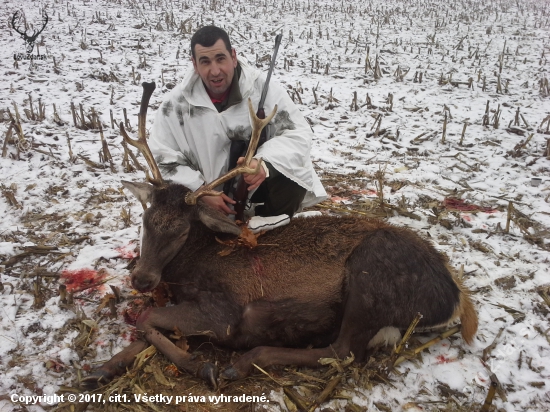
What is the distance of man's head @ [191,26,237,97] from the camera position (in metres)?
3.93

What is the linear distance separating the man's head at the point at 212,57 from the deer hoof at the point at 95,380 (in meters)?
2.67

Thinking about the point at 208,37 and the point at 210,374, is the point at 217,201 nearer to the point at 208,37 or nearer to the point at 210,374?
the point at 210,374

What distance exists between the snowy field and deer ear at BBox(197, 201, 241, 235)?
3.41ft

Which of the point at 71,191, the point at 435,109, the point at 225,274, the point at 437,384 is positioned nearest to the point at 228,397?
the point at 225,274

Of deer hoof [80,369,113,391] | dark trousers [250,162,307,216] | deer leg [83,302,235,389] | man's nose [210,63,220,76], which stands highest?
man's nose [210,63,220,76]

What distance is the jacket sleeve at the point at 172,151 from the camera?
3.93m

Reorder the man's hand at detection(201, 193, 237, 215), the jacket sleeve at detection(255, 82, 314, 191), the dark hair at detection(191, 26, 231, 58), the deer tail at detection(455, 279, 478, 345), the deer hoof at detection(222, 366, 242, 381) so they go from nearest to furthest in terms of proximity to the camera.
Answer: the deer hoof at detection(222, 366, 242, 381), the deer tail at detection(455, 279, 478, 345), the man's hand at detection(201, 193, 237, 215), the jacket sleeve at detection(255, 82, 314, 191), the dark hair at detection(191, 26, 231, 58)

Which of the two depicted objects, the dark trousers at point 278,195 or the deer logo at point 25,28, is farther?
the deer logo at point 25,28

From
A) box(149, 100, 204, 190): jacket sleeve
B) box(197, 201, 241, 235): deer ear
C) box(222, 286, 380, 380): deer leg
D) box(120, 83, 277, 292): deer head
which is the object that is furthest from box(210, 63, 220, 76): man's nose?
box(222, 286, 380, 380): deer leg

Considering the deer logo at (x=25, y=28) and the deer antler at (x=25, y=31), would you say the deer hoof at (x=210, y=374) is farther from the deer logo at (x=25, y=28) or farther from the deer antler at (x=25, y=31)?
the deer antler at (x=25, y=31)

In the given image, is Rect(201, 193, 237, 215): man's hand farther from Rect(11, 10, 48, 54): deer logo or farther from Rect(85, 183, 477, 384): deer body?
Rect(11, 10, 48, 54): deer logo

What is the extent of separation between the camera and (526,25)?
49.1 ft

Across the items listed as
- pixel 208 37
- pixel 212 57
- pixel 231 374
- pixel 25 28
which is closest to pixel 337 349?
pixel 231 374

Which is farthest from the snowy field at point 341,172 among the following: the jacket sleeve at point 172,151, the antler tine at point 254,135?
the antler tine at point 254,135
